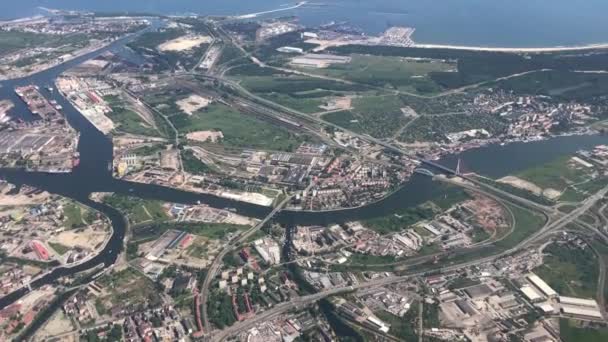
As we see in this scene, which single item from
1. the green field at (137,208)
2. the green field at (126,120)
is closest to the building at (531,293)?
the green field at (137,208)

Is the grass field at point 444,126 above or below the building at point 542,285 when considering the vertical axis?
above

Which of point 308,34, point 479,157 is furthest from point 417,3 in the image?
point 479,157

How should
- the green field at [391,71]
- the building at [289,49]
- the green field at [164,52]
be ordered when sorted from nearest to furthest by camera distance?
1. the green field at [391,71]
2. the green field at [164,52]
3. the building at [289,49]

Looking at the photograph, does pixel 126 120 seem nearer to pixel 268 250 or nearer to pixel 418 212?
pixel 268 250

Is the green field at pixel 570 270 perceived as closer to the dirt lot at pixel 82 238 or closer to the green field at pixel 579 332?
the green field at pixel 579 332

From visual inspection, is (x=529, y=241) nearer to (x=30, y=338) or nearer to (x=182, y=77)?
(x=30, y=338)

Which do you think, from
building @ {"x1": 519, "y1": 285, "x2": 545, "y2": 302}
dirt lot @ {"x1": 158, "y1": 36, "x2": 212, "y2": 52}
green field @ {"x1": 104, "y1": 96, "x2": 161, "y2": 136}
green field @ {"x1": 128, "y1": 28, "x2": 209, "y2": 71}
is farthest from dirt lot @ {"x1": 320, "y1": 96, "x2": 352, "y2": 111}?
building @ {"x1": 519, "y1": 285, "x2": 545, "y2": 302}
